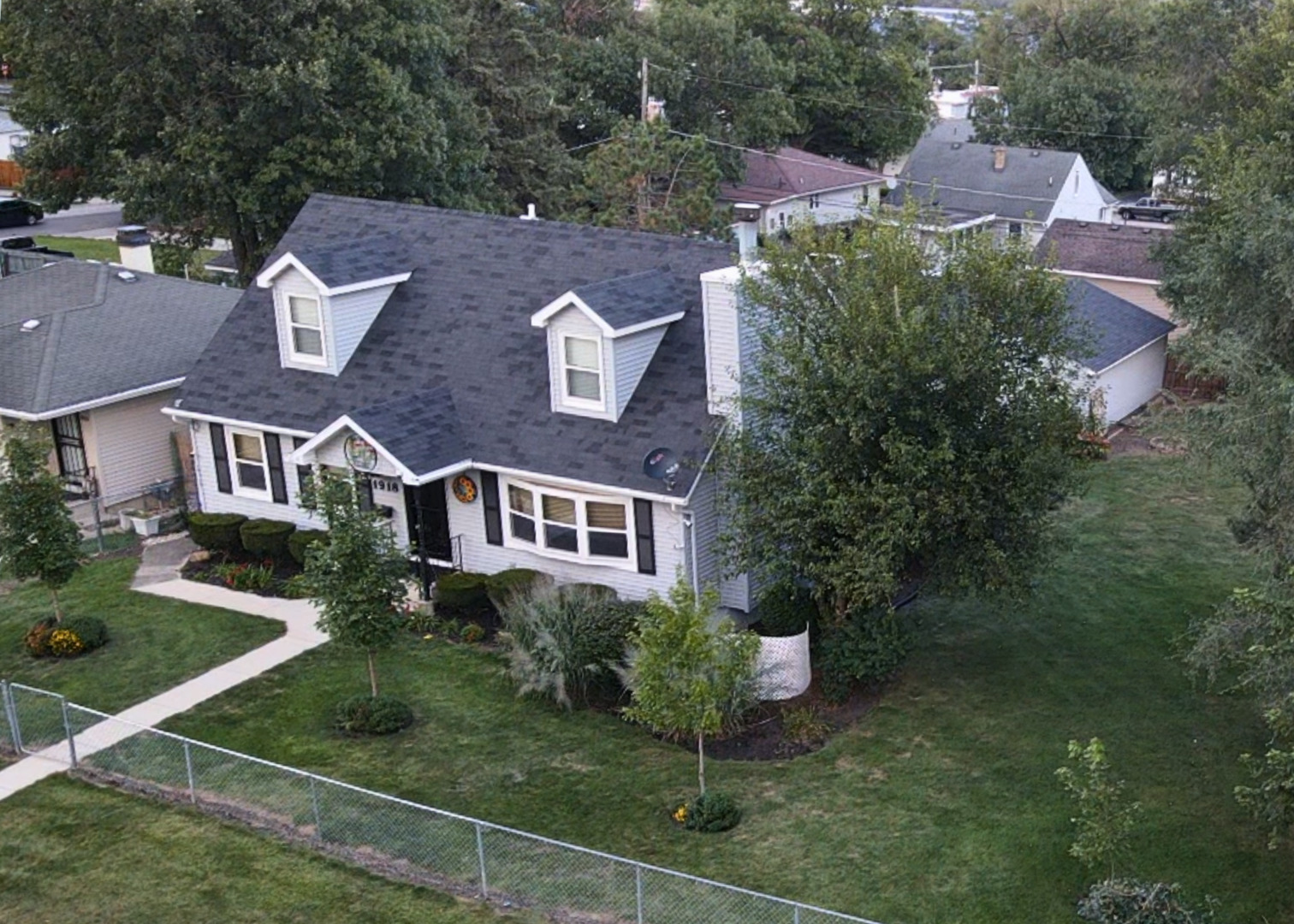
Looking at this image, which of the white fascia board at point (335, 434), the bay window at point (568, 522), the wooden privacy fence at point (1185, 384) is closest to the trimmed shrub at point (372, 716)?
the white fascia board at point (335, 434)

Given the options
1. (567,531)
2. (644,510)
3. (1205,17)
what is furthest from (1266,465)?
(1205,17)

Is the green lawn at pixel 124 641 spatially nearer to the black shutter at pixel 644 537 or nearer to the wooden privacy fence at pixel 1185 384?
the black shutter at pixel 644 537

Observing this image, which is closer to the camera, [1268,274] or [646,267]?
[1268,274]

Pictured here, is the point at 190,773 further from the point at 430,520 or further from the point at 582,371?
the point at 582,371

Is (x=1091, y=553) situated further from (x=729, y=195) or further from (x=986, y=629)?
(x=729, y=195)

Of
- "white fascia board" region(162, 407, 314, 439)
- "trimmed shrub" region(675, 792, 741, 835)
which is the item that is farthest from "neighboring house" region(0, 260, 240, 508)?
"trimmed shrub" region(675, 792, 741, 835)

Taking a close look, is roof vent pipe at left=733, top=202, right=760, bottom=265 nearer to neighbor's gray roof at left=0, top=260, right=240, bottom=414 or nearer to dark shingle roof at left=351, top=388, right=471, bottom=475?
dark shingle roof at left=351, top=388, right=471, bottom=475
